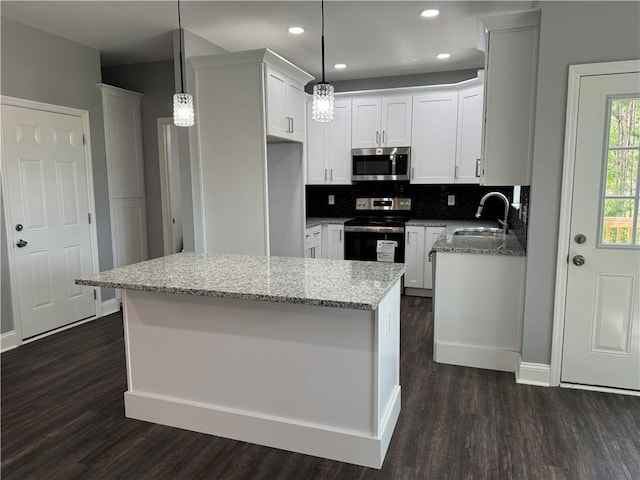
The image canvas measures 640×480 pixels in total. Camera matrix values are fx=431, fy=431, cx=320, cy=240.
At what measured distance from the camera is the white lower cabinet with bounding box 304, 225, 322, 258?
194 inches

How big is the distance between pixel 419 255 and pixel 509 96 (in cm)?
243

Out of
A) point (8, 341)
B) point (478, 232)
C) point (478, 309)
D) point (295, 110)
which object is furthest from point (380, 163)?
point (8, 341)

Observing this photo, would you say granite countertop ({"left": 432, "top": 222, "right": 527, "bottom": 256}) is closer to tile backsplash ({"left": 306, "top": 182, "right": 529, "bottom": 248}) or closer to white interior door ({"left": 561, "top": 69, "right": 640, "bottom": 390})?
white interior door ({"left": 561, "top": 69, "right": 640, "bottom": 390})

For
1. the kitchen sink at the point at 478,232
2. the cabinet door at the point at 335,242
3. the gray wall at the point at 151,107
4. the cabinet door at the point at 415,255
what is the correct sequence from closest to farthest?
the kitchen sink at the point at 478,232, the gray wall at the point at 151,107, the cabinet door at the point at 415,255, the cabinet door at the point at 335,242

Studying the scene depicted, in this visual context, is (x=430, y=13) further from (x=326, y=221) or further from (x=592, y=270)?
(x=326, y=221)

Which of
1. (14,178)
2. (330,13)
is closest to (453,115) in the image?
(330,13)

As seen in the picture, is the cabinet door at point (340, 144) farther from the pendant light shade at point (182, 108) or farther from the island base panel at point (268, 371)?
the island base panel at point (268, 371)

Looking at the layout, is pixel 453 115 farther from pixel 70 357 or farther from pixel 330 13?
pixel 70 357

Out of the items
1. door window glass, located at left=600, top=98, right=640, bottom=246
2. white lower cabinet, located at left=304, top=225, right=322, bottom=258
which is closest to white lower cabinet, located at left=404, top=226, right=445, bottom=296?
white lower cabinet, located at left=304, top=225, right=322, bottom=258

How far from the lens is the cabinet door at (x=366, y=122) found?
5281 mm

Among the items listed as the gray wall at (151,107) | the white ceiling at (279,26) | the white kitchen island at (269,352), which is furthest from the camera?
the gray wall at (151,107)

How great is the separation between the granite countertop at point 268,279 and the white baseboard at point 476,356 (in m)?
1.19

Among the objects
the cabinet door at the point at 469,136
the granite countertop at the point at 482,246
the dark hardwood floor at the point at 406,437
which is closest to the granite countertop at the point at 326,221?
the cabinet door at the point at 469,136

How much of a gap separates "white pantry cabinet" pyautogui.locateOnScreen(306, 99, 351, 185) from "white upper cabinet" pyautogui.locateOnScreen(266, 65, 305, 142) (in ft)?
3.26
